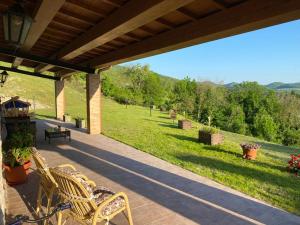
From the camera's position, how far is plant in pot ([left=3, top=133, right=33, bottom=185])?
16.1 ft

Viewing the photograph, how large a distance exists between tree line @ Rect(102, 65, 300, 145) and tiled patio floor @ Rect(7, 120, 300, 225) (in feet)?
88.0

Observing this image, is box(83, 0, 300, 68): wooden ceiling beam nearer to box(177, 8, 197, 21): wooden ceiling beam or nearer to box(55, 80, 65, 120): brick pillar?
box(177, 8, 197, 21): wooden ceiling beam

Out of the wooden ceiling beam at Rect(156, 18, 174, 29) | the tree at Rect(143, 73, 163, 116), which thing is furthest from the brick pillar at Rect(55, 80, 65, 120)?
the tree at Rect(143, 73, 163, 116)

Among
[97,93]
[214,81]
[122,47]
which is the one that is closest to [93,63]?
[97,93]

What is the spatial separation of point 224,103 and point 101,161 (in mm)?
38224

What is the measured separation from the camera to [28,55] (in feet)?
27.8

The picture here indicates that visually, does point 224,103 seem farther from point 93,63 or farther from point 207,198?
point 207,198

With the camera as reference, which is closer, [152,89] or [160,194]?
[160,194]

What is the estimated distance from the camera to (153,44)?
5.82 metres

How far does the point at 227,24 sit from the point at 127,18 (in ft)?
5.24

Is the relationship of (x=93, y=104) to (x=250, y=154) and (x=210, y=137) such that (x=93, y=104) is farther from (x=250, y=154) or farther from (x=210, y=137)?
(x=250, y=154)

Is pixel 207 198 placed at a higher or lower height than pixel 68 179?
lower

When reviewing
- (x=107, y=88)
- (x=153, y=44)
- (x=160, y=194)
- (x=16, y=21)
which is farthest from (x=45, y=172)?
(x=107, y=88)

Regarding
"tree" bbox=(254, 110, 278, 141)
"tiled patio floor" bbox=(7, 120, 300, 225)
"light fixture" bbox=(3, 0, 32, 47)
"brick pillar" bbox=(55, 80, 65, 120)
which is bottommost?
"tree" bbox=(254, 110, 278, 141)
